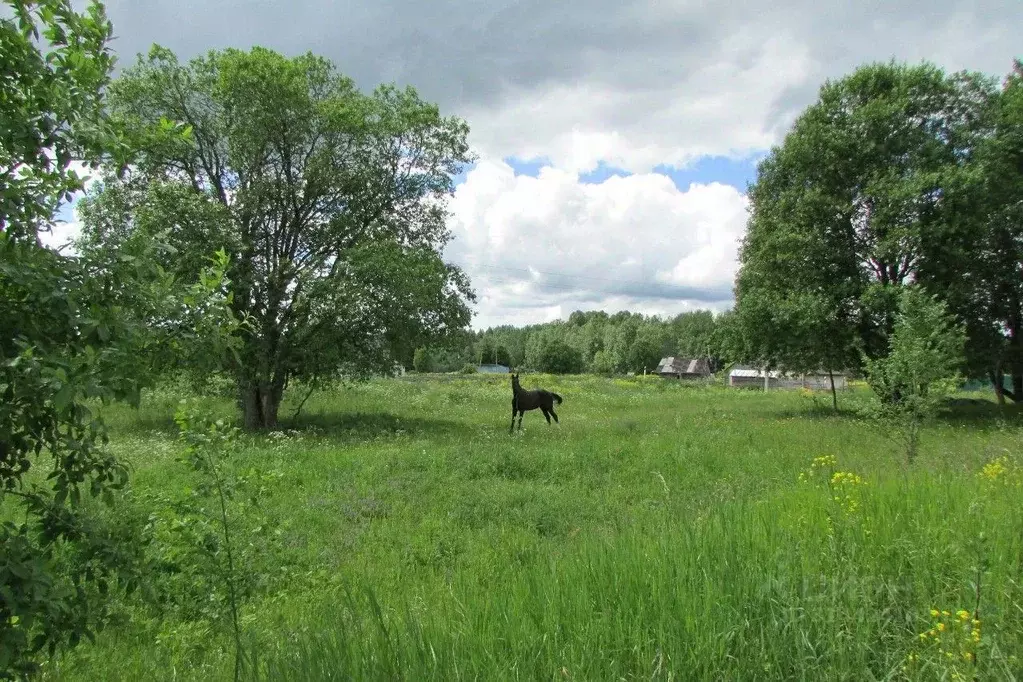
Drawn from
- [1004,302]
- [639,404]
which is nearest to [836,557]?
[1004,302]

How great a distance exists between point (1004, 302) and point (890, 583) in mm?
30065

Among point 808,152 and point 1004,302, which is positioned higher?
point 808,152

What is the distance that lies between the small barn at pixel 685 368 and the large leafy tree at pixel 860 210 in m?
80.0

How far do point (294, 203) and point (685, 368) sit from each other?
3872 inches

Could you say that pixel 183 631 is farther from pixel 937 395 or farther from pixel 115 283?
pixel 937 395

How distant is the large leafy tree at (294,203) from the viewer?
771 inches

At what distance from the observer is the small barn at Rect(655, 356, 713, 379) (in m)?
108

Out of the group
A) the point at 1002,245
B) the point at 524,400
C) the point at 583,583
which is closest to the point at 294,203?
the point at 524,400

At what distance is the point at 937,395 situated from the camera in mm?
11859

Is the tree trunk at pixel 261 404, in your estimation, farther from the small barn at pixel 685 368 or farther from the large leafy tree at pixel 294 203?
the small barn at pixel 685 368

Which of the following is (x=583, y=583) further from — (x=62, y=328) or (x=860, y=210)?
(x=860, y=210)

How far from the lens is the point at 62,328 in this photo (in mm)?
2648

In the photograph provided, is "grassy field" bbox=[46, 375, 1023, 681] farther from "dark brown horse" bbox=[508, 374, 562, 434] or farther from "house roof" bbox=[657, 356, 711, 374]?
"house roof" bbox=[657, 356, 711, 374]

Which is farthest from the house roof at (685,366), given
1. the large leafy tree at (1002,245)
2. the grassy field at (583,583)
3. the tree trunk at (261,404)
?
the grassy field at (583,583)
